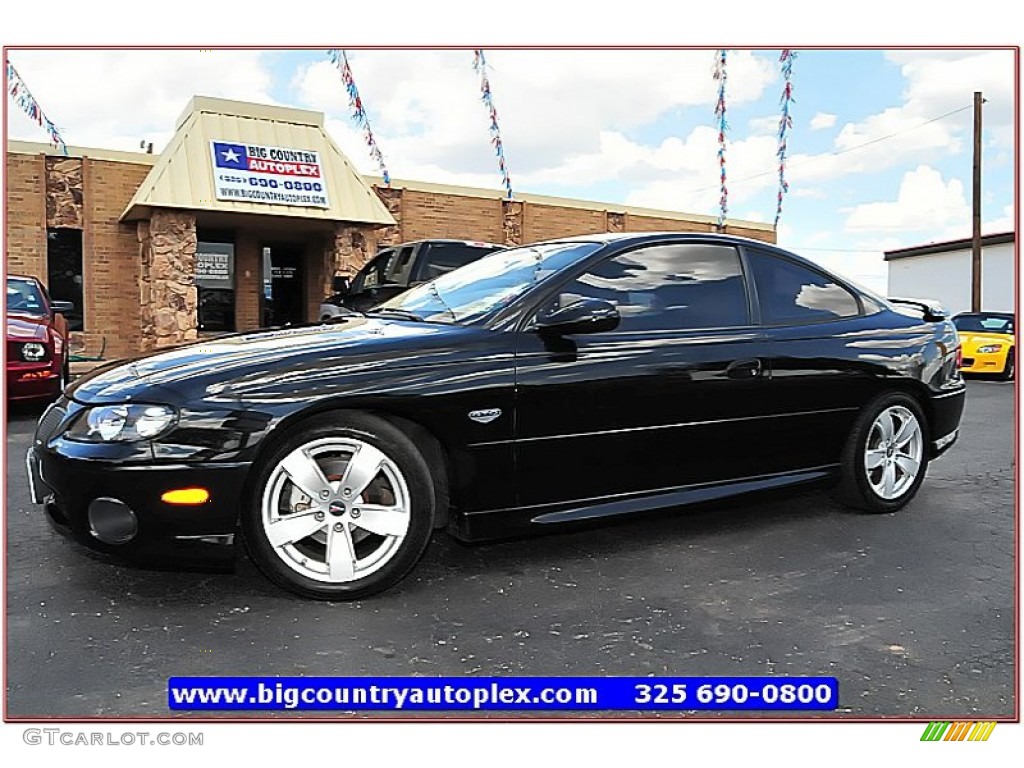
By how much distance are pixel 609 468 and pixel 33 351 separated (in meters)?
6.06

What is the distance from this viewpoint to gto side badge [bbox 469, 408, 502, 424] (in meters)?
3.45

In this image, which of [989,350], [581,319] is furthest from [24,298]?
[989,350]

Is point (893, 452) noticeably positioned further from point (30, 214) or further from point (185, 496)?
point (30, 214)

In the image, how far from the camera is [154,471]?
304cm

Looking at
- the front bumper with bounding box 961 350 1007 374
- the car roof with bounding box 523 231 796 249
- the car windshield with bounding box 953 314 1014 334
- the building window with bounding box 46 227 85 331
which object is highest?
the building window with bounding box 46 227 85 331

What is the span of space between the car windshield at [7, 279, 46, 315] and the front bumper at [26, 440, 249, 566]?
6.10 meters

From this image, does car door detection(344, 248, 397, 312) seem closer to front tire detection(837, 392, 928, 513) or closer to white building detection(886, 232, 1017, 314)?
front tire detection(837, 392, 928, 513)

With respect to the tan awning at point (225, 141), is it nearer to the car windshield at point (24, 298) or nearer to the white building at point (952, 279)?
the car windshield at point (24, 298)

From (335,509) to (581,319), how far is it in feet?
3.84

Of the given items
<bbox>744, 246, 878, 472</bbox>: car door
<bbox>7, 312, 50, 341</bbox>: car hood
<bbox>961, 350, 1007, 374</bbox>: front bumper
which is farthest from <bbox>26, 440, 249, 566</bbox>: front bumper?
<bbox>961, 350, 1007, 374</bbox>: front bumper

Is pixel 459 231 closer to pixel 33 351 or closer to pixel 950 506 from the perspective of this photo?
pixel 33 351

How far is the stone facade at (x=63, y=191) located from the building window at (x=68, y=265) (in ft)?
0.64

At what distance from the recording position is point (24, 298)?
8875mm

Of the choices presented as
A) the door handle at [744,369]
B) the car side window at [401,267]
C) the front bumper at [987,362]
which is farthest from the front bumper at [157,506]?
the front bumper at [987,362]
